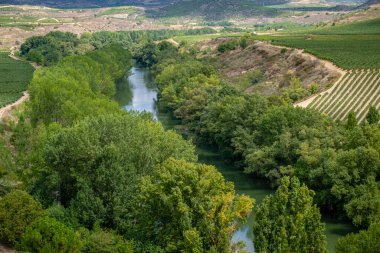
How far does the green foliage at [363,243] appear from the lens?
2947 cm

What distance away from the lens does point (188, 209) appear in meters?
29.8

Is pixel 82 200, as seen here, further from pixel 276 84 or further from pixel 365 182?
pixel 276 84

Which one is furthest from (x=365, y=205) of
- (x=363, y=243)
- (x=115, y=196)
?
(x=115, y=196)

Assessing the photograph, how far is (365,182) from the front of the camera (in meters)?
43.6

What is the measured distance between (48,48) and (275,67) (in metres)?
70.0

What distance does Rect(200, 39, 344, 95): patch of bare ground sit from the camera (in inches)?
3461

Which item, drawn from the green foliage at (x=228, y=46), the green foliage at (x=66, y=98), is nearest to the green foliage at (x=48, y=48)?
the green foliage at (x=228, y=46)

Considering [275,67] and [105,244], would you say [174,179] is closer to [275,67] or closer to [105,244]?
[105,244]

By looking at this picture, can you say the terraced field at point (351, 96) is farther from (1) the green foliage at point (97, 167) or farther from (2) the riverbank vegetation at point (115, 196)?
(1) the green foliage at point (97, 167)

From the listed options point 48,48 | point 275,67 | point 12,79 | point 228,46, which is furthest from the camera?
point 48,48

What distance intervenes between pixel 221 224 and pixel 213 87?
50.8 m

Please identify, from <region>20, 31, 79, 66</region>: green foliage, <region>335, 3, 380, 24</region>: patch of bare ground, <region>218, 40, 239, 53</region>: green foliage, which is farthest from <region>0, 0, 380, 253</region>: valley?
<region>335, 3, 380, 24</region>: patch of bare ground

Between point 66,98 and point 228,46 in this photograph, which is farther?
point 228,46

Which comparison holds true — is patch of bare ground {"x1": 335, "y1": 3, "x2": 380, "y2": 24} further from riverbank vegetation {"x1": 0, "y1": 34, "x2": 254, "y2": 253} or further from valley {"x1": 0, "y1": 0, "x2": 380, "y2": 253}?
riverbank vegetation {"x1": 0, "y1": 34, "x2": 254, "y2": 253}
